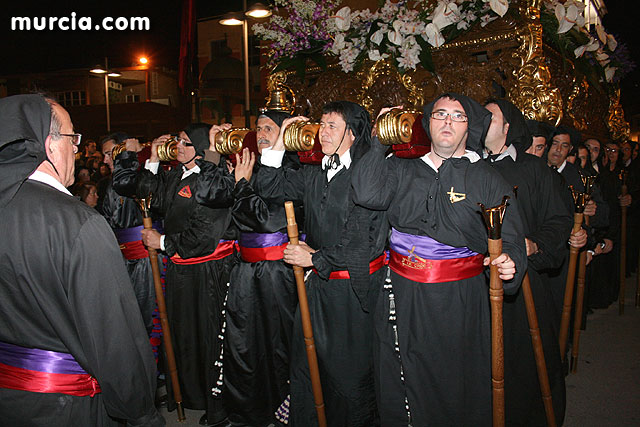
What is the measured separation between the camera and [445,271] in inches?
102

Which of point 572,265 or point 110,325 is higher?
point 110,325

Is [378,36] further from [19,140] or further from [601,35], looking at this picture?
[19,140]

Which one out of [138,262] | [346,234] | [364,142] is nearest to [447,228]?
[346,234]

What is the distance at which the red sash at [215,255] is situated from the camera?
3758mm

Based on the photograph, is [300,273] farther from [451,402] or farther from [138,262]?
[138,262]

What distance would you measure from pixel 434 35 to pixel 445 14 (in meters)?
0.19

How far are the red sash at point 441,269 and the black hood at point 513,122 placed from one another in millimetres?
1135

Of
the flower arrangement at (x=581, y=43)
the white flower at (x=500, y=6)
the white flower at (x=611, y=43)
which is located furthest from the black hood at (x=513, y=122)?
the white flower at (x=611, y=43)

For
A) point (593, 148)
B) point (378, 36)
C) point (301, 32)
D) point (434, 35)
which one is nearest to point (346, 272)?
point (434, 35)

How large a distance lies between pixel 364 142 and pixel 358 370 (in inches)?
57.6

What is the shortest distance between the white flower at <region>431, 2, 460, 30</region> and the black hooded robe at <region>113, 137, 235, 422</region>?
2.38 metres

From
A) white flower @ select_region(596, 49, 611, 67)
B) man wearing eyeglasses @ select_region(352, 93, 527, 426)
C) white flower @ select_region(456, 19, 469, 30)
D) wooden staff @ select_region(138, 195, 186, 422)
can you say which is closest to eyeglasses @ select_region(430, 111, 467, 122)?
man wearing eyeglasses @ select_region(352, 93, 527, 426)

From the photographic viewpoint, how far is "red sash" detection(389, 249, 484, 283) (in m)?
2.58

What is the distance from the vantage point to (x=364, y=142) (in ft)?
10.1
